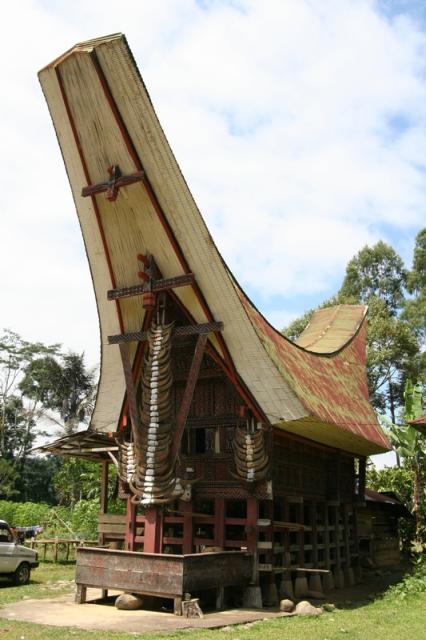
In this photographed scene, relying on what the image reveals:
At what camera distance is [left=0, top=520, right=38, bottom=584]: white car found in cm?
1564

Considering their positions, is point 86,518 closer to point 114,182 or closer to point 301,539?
point 301,539

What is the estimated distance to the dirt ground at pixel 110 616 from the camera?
1027 cm

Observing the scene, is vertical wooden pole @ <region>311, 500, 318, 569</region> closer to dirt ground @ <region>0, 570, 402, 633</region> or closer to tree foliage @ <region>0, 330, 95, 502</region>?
dirt ground @ <region>0, 570, 402, 633</region>

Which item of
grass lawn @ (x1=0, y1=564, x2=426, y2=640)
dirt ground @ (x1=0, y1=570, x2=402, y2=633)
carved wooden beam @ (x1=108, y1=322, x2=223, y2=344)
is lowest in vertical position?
grass lawn @ (x1=0, y1=564, x2=426, y2=640)

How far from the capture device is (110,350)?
1586 cm

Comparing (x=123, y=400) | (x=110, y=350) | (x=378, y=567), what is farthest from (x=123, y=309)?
(x=378, y=567)

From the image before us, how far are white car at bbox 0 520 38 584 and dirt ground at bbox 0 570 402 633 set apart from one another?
7.76ft

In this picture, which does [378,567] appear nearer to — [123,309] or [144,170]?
[123,309]

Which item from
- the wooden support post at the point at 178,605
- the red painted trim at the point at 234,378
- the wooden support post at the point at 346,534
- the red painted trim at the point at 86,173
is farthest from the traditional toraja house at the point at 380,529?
the red painted trim at the point at 86,173

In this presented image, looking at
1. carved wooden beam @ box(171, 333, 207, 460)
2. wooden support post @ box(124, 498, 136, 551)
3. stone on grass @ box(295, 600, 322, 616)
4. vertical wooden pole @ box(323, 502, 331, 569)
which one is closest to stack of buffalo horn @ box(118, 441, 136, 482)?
wooden support post @ box(124, 498, 136, 551)

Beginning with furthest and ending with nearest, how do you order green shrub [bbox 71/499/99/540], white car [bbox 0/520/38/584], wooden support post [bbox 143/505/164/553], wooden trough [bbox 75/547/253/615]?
green shrub [bbox 71/499/99/540] → white car [bbox 0/520/38/584] → wooden support post [bbox 143/505/164/553] → wooden trough [bbox 75/547/253/615]

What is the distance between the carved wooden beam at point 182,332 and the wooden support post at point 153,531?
11.6 ft

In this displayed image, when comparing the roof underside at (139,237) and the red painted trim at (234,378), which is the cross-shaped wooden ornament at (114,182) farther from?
the red painted trim at (234,378)

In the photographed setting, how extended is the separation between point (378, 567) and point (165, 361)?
11.9 m
